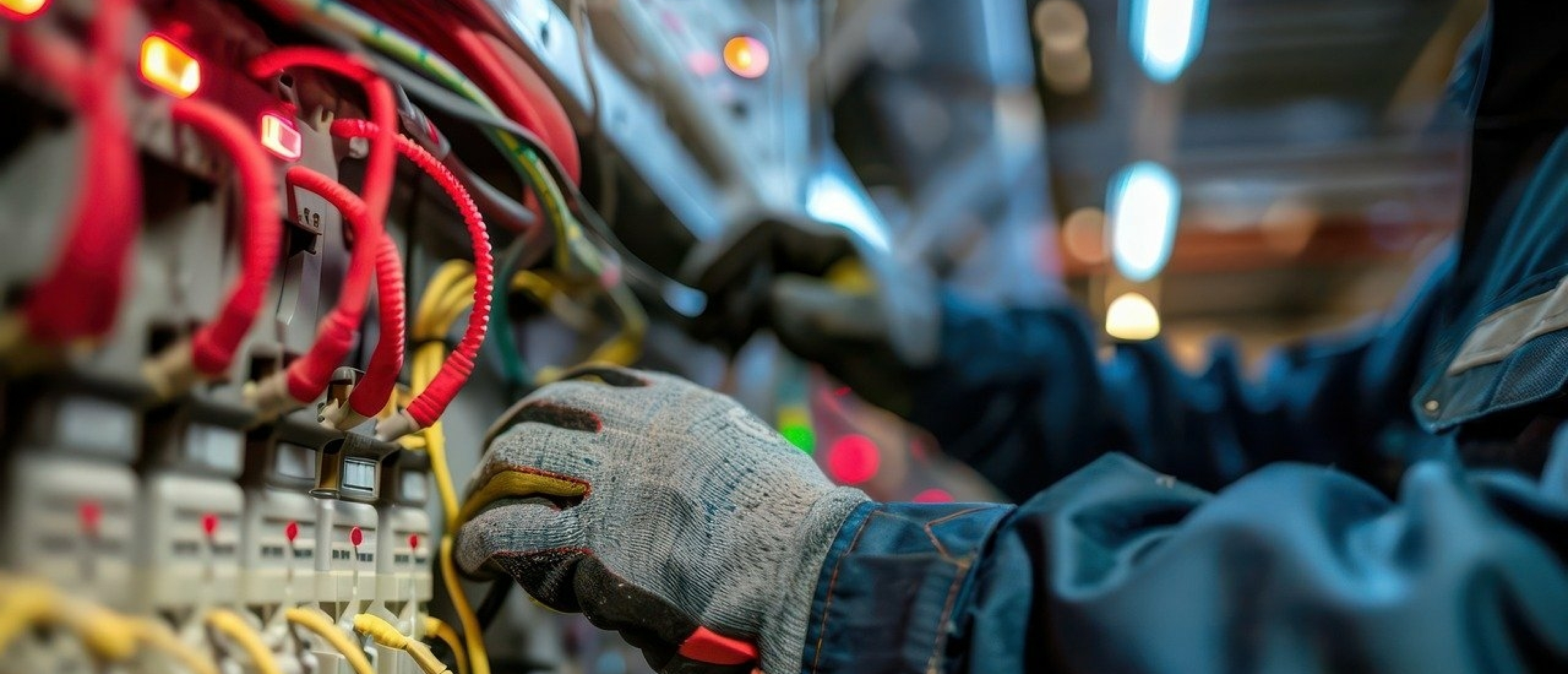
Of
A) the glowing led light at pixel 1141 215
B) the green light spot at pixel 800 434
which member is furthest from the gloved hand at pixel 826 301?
the glowing led light at pixel 1141 215

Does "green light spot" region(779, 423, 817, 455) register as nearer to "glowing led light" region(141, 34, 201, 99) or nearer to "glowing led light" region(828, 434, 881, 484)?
"glowing led light" region(828, 434, 881, 484)

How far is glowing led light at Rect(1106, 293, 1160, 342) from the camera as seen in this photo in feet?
9.41

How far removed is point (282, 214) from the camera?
534 millimetres

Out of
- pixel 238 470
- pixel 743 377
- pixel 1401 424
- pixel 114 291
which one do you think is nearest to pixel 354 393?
pixel 238 470

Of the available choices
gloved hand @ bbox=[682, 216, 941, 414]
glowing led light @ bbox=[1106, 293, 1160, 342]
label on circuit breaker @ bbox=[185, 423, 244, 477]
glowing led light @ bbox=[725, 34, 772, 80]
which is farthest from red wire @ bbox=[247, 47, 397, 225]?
glowing led light @ bbox=[1106, 293, 1160, 342]

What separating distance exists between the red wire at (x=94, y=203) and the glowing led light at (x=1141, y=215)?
9.35ft

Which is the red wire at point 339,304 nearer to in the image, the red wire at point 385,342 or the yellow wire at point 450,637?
the red wire at point 385,342

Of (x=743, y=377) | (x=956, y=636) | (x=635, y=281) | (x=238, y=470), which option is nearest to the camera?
(x=238, y=470)

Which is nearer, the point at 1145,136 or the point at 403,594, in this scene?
the point at 403,594

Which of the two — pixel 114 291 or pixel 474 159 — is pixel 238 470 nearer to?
pixel 114 291

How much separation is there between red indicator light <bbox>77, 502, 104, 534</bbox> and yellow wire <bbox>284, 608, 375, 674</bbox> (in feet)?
0.44

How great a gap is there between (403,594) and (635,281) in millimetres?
534

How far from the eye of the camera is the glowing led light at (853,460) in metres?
2.11

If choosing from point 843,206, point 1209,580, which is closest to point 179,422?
point 1209,580
